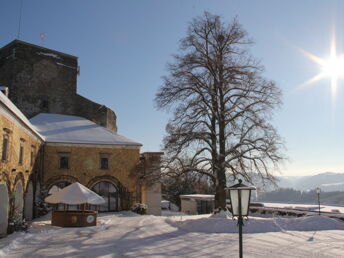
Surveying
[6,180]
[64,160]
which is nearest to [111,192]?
[64,160]

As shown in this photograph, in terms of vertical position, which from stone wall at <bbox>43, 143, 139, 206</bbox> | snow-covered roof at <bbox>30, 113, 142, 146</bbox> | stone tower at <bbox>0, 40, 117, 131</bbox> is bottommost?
stone wall at <bbox>43, 143, 139, 206</bbox>

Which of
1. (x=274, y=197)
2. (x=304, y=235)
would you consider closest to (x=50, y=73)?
(x=304, y=235)

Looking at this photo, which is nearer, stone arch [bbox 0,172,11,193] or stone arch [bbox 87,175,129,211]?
stone arch [bbox 0,172,11,193]

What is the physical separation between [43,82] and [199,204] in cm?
2206

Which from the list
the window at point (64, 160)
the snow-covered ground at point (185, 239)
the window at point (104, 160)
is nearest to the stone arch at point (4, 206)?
the snow-covered ground at point (185, 239)

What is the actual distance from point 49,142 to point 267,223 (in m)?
18.3

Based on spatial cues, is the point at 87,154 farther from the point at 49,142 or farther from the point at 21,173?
the point at 21,173

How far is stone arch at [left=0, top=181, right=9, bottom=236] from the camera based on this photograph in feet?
53.0

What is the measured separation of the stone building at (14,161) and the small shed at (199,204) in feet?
67.1

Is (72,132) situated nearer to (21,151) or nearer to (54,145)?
(54,145)

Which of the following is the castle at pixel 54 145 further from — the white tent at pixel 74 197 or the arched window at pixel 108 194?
the white tent at pixel 74 197

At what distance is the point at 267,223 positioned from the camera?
1900 cm

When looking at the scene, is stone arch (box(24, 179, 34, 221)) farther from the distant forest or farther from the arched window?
the distant forest

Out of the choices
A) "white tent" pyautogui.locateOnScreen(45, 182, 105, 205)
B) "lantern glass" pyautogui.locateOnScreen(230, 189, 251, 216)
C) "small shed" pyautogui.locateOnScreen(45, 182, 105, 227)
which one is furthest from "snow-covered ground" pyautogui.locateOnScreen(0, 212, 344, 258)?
"lantern glass" pyautogui.locateOnScreen(230, 189, 251, 216)
